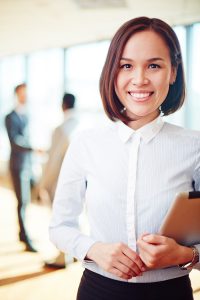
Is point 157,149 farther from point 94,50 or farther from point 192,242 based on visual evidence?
point 94,50

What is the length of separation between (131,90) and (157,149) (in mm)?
180

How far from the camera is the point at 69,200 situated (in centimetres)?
100

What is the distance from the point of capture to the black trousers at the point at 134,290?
2.95ft

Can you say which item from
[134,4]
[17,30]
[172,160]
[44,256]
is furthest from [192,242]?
[17,30]

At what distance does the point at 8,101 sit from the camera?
893cm

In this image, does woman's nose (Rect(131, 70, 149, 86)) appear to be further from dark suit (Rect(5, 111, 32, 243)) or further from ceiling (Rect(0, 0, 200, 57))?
ceiling (Rect(0, 0, 200, 57))

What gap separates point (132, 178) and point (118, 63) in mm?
315

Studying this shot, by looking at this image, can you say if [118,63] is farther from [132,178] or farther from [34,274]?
[34,274]

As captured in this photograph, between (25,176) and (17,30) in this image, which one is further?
(17,30)

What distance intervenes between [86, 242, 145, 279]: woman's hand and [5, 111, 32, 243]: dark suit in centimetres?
279

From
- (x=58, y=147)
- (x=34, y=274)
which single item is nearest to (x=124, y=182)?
(x=58, y=147)

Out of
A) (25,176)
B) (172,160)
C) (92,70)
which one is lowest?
(25,176)

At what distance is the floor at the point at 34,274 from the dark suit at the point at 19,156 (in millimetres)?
253

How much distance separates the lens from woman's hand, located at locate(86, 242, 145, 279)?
0.84 meters
